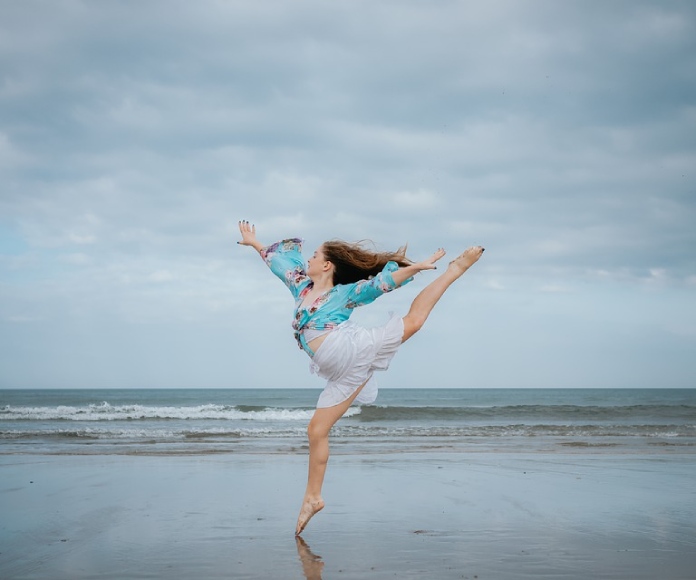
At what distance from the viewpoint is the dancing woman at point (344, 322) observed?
179 inches

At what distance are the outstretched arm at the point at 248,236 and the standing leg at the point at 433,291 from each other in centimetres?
136

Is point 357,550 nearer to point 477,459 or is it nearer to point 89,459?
point 477,459

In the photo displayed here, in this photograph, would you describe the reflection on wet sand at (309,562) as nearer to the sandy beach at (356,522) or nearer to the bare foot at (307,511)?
the sandy beach at (356,522)

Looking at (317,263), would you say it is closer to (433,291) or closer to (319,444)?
(433,291)

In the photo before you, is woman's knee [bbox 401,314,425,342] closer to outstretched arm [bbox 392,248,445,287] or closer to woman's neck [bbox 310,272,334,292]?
outstretched arm [bbox 392,248,445,287]

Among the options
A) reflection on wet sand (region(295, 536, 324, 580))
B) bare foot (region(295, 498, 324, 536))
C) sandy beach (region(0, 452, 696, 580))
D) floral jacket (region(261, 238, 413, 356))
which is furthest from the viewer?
floral jacket (region(261, 238, 413, 356))

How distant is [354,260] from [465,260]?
747 mm

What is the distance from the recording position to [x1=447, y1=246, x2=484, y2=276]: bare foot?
4.62 m

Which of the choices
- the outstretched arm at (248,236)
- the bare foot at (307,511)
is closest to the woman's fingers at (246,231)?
the outstretched arm at (248,236)

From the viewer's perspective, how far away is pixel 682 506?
221 inches

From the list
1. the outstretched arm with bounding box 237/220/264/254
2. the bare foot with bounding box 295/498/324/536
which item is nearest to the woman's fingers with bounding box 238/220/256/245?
the outstretched arm with bounding box 237/220/264/254

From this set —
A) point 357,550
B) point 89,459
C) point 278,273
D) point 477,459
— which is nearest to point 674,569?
point 357,550

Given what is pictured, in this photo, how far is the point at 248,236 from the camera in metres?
5.38

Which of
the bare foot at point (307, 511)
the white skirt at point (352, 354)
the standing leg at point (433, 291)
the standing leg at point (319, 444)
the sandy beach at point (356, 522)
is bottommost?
the sandy beach at point (356, 522)
